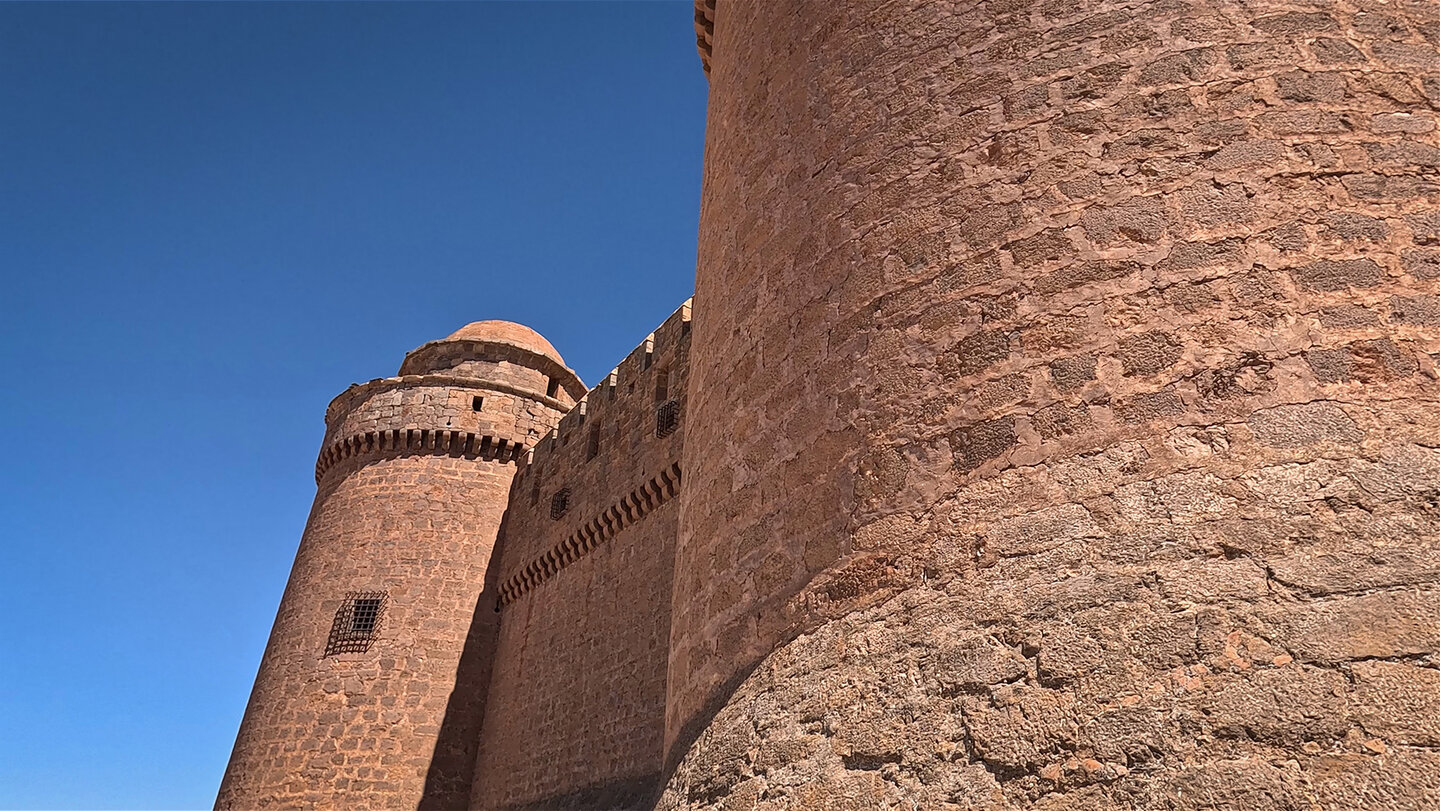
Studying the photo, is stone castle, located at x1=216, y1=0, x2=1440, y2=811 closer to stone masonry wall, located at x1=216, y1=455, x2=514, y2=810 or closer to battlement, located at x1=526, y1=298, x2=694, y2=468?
battlement, located at x1=526, y1=298, x2=694, y2=468

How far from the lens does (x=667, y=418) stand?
31.8ft

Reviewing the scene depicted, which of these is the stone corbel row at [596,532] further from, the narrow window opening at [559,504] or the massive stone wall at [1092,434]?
the massive stone wall at [1092,434]

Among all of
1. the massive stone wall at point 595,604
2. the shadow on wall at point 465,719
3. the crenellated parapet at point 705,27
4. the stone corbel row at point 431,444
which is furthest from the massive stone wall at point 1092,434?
the stone corbel row at point 431,444

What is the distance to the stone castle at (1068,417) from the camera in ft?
7.11

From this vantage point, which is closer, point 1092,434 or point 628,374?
point 1092,434

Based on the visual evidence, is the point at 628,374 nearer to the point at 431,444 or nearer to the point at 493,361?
the point at 431,444

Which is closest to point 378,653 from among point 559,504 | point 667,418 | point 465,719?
point 465,719

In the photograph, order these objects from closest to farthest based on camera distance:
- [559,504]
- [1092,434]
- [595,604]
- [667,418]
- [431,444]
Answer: [1092,434], [667,418], [595,604], [559,504], [431,444]

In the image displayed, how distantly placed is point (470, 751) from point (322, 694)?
1987 mm

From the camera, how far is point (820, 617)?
2.98 m

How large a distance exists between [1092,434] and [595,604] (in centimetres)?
834

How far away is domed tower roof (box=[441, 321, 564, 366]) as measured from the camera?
51.5 feet

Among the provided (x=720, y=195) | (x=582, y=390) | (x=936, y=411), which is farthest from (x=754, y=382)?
(x=582, y=390)

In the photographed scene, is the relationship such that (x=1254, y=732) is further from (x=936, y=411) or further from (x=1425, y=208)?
(x=1425, y=208)
